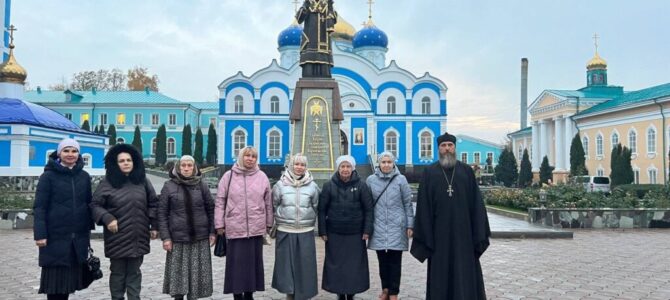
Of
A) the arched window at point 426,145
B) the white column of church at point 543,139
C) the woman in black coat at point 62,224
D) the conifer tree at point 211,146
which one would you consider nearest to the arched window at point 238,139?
the conifer tree at point 211,146

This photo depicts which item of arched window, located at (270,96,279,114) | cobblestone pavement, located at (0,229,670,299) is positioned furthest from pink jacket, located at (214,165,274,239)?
arched window, located at (270,96,279,114)

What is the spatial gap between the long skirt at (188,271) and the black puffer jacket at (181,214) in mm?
104

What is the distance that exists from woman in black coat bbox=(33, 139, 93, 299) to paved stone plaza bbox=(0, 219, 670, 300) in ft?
3.52

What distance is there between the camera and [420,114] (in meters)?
35.8

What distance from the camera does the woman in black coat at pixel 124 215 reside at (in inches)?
176

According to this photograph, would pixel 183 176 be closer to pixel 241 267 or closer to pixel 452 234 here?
pixel 241 267

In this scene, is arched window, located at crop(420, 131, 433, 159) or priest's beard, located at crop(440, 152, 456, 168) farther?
arched window, located at crop(420, 131, 433, 159)

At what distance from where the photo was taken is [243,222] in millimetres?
4855

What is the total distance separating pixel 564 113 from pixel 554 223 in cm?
2896

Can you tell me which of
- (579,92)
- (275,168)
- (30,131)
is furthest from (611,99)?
(30,131)

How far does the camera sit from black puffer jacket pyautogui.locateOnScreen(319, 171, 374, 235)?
5.11m

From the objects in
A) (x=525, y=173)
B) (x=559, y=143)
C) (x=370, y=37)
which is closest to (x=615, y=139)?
(x=525, y=173)

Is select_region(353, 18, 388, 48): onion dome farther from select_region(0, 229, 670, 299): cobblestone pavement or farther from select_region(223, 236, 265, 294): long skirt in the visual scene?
select_region(223, 236, 265, 294): long skirt

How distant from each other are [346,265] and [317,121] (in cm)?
651
